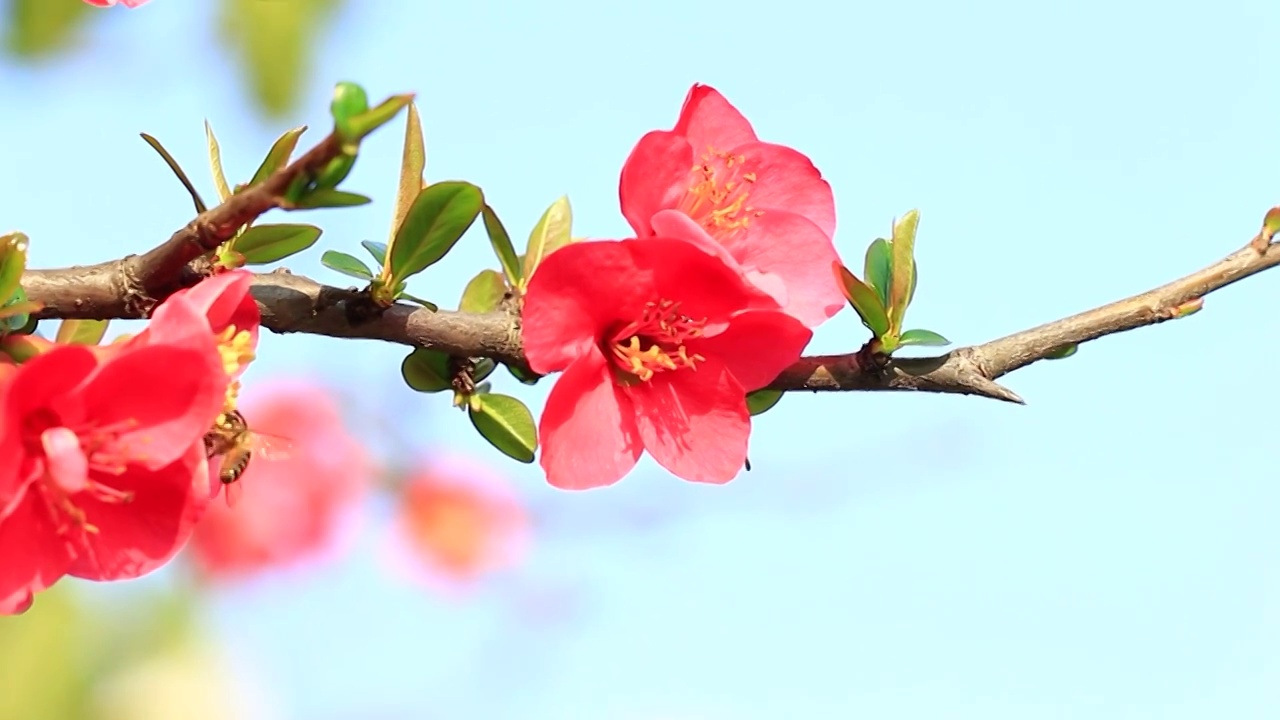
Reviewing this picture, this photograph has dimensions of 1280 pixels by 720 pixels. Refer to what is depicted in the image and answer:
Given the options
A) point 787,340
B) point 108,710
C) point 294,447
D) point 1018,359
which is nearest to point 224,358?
point 294,447

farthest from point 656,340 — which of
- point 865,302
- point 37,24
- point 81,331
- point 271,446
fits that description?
point 37,24

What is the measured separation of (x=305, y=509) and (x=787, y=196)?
2784 mm

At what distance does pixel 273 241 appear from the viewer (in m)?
0.69

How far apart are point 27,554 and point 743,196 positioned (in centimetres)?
45

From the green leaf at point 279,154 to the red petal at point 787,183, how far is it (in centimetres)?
27

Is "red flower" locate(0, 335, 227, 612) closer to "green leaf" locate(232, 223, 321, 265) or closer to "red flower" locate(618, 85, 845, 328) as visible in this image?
"green leaf" locate(232, 223, 321, 265)

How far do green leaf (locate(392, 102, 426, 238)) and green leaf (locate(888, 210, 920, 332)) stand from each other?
0.29 metres

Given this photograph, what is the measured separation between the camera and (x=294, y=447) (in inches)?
28.5

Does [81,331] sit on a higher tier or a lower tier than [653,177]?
lower

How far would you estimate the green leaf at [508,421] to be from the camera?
73 cm

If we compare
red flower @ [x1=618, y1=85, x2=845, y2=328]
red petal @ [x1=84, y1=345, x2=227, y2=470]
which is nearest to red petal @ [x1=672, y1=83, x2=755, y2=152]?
red flower @ [x1=618, y1=85, x2=845, y2=328]

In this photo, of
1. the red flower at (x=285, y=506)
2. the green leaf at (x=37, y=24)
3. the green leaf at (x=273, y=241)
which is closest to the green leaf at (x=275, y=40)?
the green leaf at (x=37, y=24)

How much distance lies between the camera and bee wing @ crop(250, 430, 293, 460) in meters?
0.66

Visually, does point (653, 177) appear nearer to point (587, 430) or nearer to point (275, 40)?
point (587, 430)
